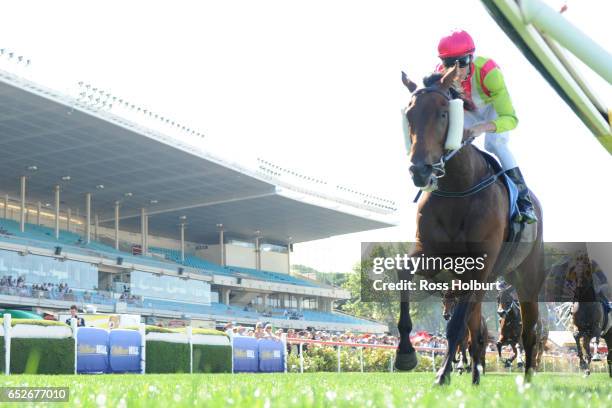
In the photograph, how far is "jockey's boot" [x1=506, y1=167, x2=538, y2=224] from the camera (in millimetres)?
6595

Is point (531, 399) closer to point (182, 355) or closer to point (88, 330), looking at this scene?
point (88, 330)

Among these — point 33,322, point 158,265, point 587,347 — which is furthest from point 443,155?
point 158,265

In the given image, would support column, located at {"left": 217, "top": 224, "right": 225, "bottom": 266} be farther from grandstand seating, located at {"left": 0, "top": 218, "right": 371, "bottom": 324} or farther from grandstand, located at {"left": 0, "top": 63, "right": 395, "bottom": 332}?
grandstand seating, located at {"left": 0, "top": 218, "right": 371, "bottom": 324}

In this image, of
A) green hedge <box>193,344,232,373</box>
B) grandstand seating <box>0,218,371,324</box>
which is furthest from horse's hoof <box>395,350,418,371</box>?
grandstand seating <box>0,218,371,324</box>

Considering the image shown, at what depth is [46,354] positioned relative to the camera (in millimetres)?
13648

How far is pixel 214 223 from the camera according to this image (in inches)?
2544

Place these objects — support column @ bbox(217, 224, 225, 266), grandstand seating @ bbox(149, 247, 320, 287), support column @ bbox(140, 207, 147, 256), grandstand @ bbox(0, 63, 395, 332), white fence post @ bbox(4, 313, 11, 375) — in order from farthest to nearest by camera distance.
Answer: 1. support column @ bbox(217, 224, 225, 266)
2. grandstand seating @ bbox(149, 247, 320, 287)
3. support column @ bbox(140, 207, 147, 256)
4. grandstand @ bbox(0, 63, 395, 332)
5. white fence post @ bbox(4, 313, 11, 375)

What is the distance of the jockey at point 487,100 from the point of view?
646 centimetres

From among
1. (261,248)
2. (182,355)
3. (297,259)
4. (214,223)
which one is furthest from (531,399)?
(297,259)

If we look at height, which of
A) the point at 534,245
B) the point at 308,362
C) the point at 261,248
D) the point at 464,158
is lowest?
the point at 308,362

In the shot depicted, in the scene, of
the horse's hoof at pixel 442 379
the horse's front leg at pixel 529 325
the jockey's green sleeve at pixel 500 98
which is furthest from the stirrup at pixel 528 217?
the horse's hoof at pixel 442 379

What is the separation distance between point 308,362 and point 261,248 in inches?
2065

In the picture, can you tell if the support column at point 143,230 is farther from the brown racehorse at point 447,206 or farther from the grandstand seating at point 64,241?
the brown racehorse at point 447,206

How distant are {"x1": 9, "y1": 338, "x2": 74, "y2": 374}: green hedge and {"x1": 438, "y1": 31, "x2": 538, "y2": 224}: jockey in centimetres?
885
